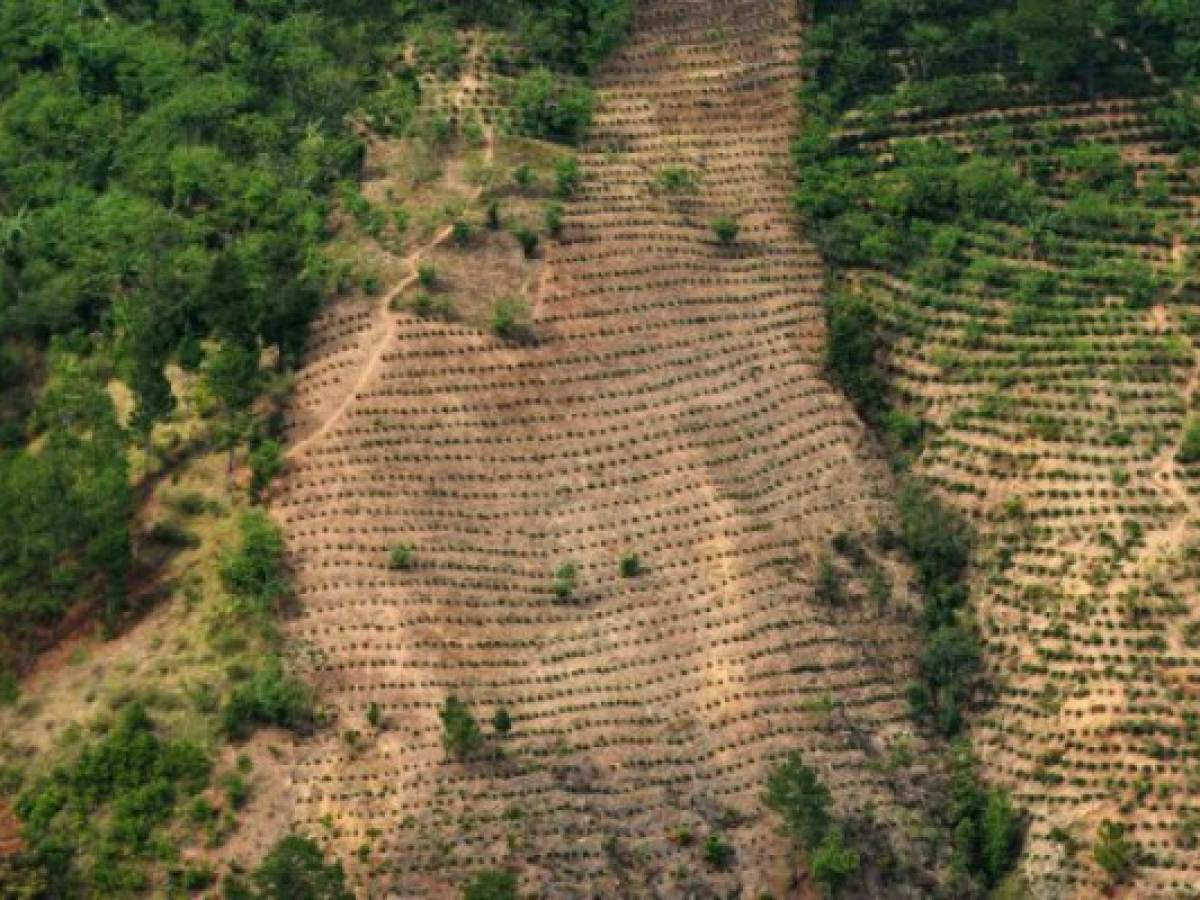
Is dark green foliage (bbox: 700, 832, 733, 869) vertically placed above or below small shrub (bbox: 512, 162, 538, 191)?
below

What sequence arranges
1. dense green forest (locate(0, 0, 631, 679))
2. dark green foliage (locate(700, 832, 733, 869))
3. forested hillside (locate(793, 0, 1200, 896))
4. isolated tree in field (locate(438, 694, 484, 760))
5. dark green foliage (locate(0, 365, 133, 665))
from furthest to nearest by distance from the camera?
dense green forest (locate(0, 0, 631, 679)), dark green foliage (locate(0, 365, 133, 665)), forested hillside (locate(793, 0, 1200, 896)), dark green foliage (locate(700, 832, 733, 869)), isolated tree in field (locate(438, 694, 484, 760))

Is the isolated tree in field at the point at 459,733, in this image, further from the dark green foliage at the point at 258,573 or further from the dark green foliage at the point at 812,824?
the dark green foliage at the point at 812,824

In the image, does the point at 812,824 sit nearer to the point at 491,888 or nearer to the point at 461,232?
the point at 491,888

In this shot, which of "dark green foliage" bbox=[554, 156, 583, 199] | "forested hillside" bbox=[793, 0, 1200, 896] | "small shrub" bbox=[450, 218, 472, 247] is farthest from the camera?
"dark green foliage" bbox=[554, 156, 583, 199]

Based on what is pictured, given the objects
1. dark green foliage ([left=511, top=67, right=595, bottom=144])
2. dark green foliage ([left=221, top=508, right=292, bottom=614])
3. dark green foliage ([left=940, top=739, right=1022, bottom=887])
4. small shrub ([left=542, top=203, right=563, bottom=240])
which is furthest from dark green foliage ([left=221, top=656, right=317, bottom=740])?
dark green foliage ([left=511, top=67, right=595, bottom=144])

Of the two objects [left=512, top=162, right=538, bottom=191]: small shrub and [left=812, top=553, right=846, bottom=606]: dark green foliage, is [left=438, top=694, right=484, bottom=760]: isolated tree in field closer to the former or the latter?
[left=812, top=553, right=846, bottom=606]: dark green foliage

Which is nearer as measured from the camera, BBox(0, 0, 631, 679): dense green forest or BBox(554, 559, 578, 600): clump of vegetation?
BBox(554, 559, 578, 600): clump of vegetation

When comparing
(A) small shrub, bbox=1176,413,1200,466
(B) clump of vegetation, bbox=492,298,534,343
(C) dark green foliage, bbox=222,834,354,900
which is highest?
(B) clump of vegetation, bbox=492,298,534,343
